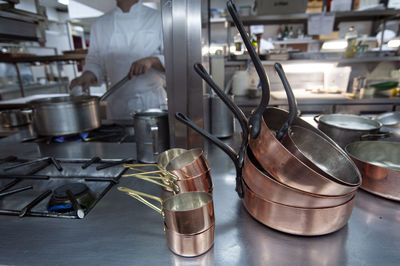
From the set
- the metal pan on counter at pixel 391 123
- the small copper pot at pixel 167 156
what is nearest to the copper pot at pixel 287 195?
the small copper pot at pixel 167 156

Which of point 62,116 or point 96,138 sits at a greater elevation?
point 62,116

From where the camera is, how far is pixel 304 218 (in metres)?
0.44

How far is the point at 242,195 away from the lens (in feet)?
1.86

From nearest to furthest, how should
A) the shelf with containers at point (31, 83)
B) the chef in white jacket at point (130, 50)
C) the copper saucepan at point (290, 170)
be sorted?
the copper saucepan at point (290, 170)
the chef in white jacket at point (130, 50)
the shelf with containers at point (31, 83)

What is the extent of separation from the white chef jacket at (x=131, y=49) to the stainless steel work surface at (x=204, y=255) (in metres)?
1.37

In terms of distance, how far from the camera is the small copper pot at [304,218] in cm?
44

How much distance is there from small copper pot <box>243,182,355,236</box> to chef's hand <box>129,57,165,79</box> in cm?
97

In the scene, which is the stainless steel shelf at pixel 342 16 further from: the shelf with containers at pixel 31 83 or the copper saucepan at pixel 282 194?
the copper saucepan at pixel 282 194

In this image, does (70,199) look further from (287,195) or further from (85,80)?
(85,80)

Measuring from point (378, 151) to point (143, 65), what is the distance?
1.06 metres

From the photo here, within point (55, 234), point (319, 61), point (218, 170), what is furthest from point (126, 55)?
point (319, 61)

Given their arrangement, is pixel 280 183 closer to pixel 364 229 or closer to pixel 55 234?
pixel 364 229

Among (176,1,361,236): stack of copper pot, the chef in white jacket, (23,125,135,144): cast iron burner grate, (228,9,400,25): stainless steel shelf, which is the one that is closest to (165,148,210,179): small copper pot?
(176,1,361,236): stack of copper pot

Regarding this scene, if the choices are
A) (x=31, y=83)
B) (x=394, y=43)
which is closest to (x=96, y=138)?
(x=394, y=43)
